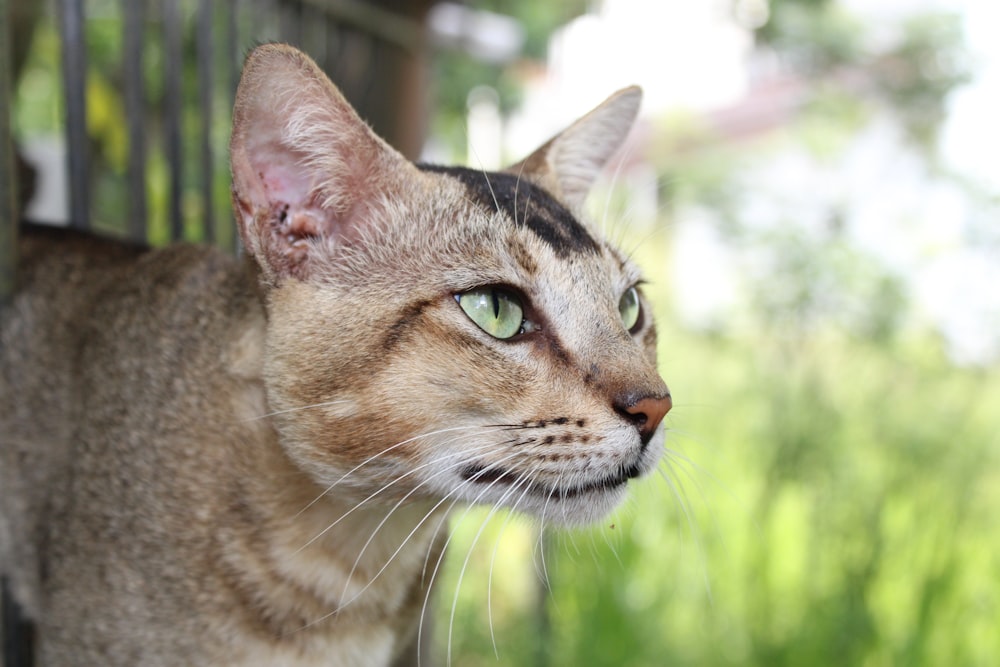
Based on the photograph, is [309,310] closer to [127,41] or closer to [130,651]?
[130,651]

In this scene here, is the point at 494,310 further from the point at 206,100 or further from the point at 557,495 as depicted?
the point at 206,100

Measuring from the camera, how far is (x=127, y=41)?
2371mm

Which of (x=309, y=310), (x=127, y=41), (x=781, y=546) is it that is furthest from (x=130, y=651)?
(x=781, y=546)

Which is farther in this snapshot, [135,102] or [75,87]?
[135,102]

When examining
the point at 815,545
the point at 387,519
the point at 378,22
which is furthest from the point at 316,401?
the point at 815,545

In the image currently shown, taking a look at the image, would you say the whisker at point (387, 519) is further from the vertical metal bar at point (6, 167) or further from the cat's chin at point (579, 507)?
the vertical metal bar at point (6, 167)

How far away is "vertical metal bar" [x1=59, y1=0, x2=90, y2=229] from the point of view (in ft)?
7.05

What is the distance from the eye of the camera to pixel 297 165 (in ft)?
5.13


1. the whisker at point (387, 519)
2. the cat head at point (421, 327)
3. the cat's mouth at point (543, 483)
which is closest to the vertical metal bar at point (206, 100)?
the cat head at point (421, 327)

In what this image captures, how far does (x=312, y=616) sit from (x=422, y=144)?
97.0 inches

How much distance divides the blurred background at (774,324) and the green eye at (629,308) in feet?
2.75

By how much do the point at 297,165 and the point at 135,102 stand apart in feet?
3.55

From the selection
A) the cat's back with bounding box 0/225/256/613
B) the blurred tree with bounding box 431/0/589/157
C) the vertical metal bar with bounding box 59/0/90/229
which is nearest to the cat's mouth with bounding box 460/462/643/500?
the cat's back with bounding box 0/225/256/613

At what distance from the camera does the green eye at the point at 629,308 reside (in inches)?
71.3
